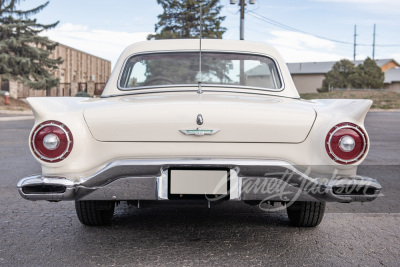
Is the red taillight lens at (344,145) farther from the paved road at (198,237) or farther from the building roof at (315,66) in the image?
the building roof at (315,66)

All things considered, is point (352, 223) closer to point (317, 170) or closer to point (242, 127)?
point (317, 170)

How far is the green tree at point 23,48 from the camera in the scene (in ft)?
103

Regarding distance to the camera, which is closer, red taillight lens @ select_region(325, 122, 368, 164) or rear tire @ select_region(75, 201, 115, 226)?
red taillight lens @ select_region(325, 122, 368, 164)

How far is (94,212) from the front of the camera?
3789 mm

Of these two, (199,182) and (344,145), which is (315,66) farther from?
(199,182)

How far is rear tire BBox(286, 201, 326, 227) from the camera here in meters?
3.71

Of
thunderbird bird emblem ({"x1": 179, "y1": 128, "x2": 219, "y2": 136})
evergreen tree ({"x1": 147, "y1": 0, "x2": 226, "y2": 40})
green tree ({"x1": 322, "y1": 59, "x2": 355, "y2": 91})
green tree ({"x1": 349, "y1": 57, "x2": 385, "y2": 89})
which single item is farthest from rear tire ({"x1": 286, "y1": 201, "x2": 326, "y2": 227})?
green tree ({"x1": 322, "y1": 59, "x2": 355, "y2": 91})

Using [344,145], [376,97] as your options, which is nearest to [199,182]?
[344,145]

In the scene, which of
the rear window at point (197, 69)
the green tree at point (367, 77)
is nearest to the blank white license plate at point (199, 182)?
the rear window at point (197, 69)

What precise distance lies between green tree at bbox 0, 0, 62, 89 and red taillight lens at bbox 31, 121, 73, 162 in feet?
98.6

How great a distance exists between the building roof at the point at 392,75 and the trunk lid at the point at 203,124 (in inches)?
2738

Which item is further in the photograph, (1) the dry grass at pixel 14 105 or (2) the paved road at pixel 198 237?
(1) the dry grass at pixel 14 105

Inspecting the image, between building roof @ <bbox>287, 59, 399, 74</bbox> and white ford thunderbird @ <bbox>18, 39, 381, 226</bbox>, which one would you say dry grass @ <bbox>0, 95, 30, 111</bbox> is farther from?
building roof @ <bbox>287, 59, 399, 74</bbox>

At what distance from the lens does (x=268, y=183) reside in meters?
3.00
